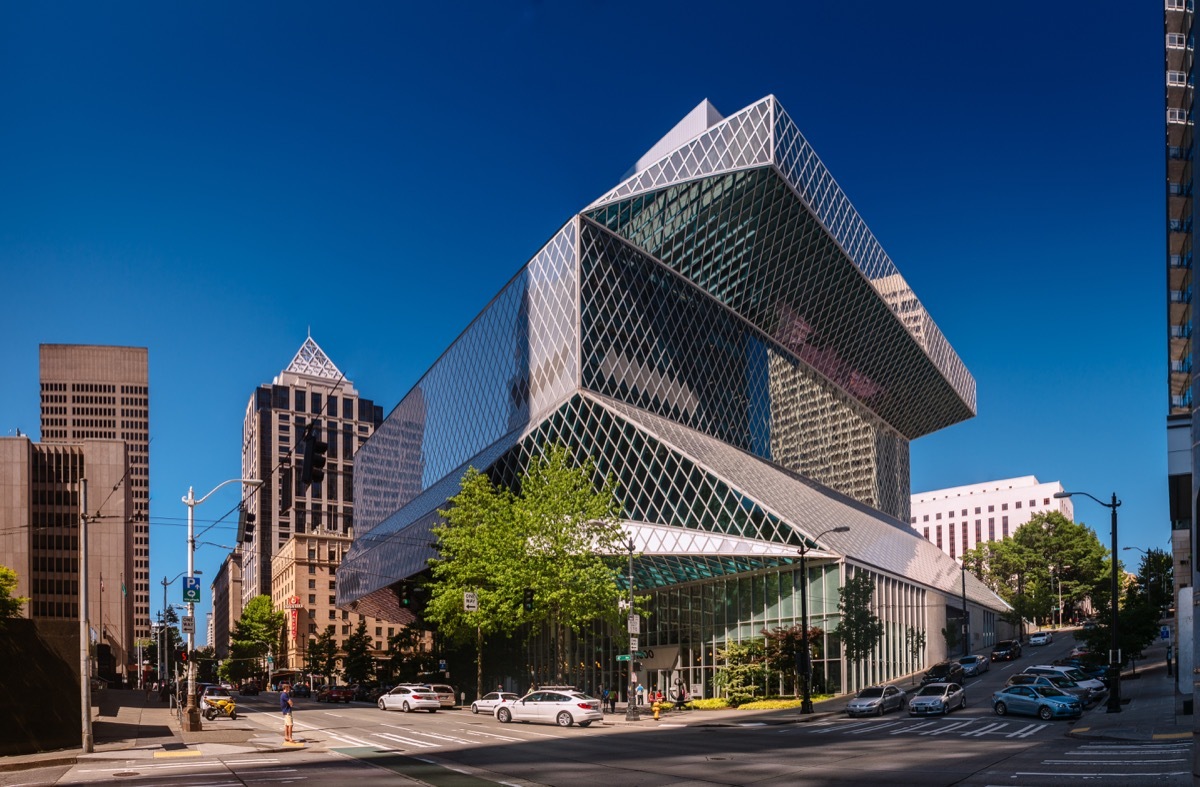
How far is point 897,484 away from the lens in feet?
409

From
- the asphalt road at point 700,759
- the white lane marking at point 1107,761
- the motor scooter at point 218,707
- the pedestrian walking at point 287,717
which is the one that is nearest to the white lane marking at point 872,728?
the asphalt road at point 700,759

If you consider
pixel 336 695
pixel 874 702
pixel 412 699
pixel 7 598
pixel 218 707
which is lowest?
pixel 336 695

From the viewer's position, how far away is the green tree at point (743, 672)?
6184 centimetres

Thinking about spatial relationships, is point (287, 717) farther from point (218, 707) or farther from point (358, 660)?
point (358, 660)

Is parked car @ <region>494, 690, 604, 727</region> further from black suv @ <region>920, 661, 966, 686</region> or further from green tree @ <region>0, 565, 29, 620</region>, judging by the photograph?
black suv @ <region>920, 661, 966, 686</region>

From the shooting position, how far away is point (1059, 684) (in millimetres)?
49219

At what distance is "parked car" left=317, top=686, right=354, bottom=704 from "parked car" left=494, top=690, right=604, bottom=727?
109 ft

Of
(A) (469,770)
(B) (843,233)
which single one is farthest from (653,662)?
(A) (469,770)

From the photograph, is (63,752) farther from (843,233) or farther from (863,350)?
(863,350)

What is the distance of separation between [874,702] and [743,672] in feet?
44.6

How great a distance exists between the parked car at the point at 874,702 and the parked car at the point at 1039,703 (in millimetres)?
5610

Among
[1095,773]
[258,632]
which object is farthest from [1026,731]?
[258,632]

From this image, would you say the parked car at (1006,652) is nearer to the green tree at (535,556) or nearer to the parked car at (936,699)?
the parked car at (936,699)

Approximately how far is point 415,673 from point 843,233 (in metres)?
54.5
